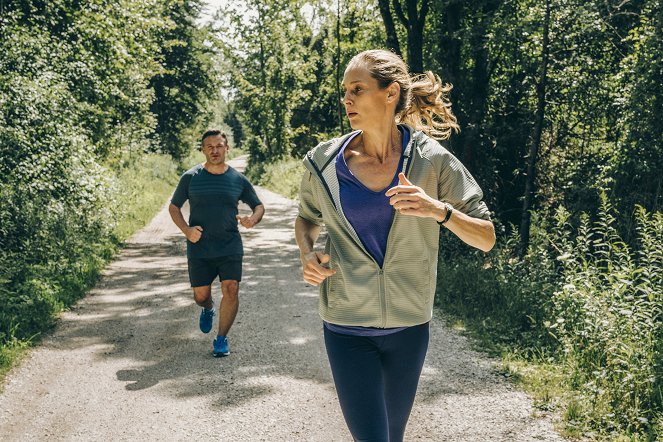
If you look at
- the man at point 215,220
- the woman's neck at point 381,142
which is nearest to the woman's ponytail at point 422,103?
the woman's neck at point 381,142

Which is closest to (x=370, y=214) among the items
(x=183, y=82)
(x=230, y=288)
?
(x=230, y=288)

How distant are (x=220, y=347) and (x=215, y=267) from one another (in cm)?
81

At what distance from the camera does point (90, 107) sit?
486 inches

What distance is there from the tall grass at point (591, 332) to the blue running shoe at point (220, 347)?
8.90 ft

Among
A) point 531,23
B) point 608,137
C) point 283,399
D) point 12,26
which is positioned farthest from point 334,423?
point 12,26

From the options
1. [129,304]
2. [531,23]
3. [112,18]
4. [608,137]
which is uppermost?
[112,18]

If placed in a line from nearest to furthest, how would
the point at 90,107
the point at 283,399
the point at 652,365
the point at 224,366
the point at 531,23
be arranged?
the point at 652,365 → the point at 283,399 → the point at 224,366 → the point at 531,23 → the point at 90,107

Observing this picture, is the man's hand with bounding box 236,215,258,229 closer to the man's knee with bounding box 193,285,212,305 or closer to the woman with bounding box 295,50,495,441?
the man's knee with bounding box 193,285,212,305

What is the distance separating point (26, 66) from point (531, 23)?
26.1ft

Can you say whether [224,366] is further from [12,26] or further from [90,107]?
[90,107]

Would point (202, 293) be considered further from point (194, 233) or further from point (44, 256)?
point (44, 256)

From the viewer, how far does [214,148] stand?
6.19m

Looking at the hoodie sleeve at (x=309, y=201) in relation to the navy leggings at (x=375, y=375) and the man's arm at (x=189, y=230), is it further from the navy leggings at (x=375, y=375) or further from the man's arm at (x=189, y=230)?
the man's arm at (x=189, y=230)

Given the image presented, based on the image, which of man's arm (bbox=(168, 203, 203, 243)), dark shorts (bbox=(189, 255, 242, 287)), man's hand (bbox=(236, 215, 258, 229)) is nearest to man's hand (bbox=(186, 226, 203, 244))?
man's arm (bbox=(168, 203, 203, 243))
